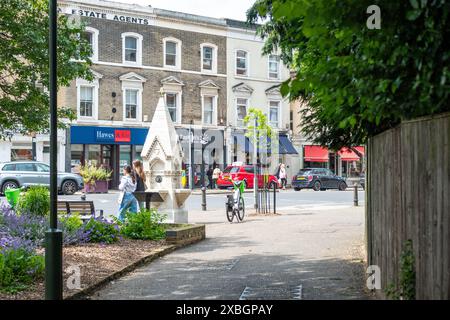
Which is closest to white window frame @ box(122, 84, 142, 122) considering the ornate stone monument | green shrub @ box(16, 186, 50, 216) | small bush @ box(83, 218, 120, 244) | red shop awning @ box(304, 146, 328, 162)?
red shop awning @ box(304, 146, 328, 162)

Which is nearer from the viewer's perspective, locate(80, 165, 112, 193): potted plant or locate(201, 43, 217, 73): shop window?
locate(80, 165, 112, 193): potted plant

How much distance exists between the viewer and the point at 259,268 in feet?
33.7

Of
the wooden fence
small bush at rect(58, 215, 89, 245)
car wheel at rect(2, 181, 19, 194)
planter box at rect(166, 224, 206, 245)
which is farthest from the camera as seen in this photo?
car wheel at rect(2, 181, 19, 194)

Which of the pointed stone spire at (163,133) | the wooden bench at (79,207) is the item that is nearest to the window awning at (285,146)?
the pointed stone spire at (163,133)

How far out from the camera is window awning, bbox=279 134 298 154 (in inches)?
1922

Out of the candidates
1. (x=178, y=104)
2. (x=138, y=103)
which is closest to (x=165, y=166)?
(x=138, y=103)

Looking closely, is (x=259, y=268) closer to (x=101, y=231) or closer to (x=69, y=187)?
(x=101, y=231)

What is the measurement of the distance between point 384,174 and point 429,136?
1.92 metres

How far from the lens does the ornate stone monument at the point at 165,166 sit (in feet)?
54.3

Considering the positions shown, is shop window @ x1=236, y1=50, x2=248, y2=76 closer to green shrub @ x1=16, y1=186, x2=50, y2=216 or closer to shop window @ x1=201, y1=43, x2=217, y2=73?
shop window @ x1=201, y1=43, x2=217, y2=73

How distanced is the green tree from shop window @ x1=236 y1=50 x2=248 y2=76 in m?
34.9

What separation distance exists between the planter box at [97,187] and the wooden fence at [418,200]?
28.4m

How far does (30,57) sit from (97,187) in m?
23.3

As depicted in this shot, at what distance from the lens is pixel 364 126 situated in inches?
327
